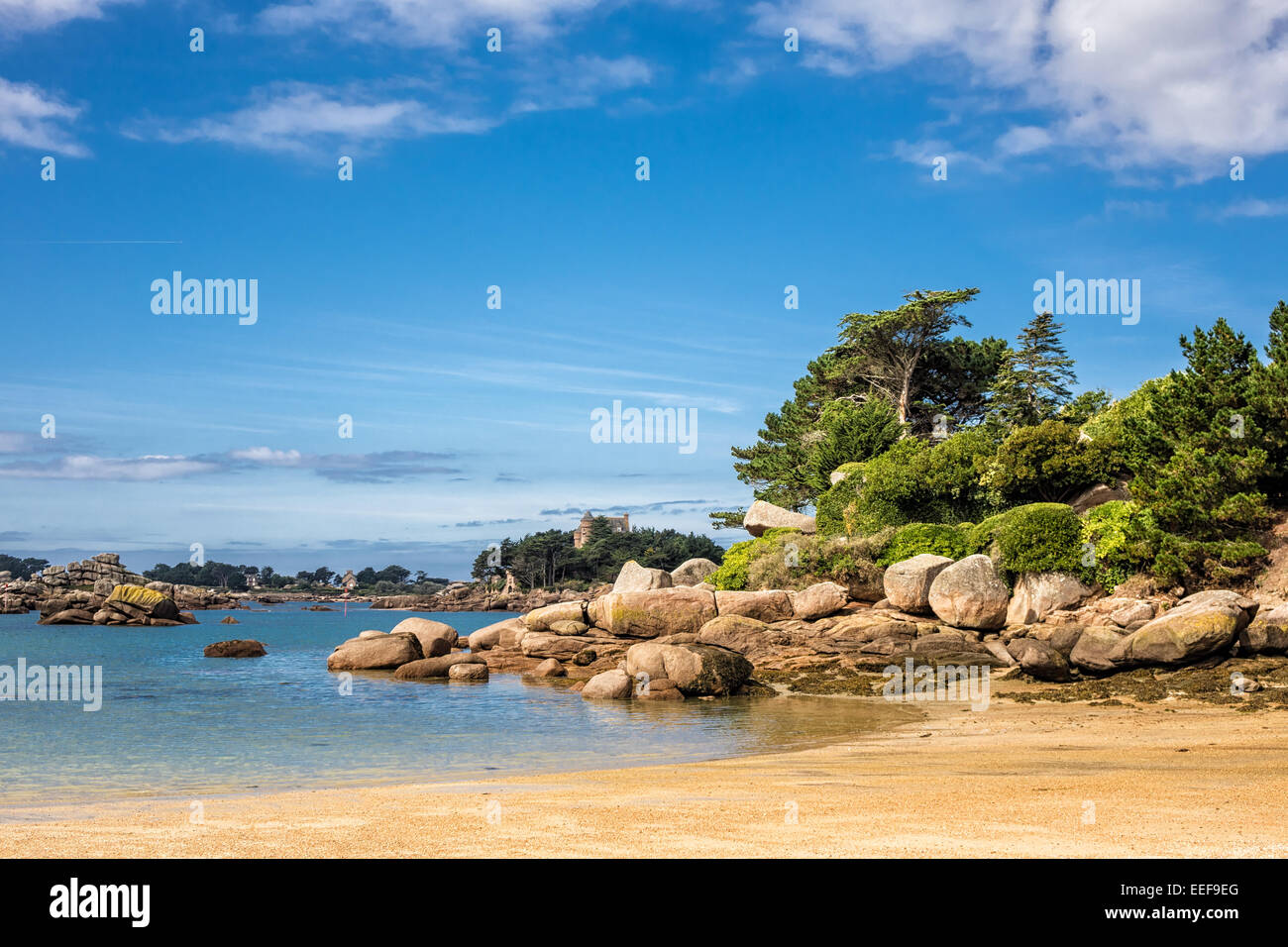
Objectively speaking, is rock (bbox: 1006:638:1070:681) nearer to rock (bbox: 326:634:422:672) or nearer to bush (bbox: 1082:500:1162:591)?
bush (bbox: 1082:500:1162:591)

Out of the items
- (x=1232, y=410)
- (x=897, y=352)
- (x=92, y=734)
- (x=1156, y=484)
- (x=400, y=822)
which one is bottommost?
(x=92, y=734)

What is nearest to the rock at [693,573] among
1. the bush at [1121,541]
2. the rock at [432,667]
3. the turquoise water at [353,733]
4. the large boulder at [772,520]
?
the large boulder at [772,520]

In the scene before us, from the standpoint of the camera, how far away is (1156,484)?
28078 millimetres

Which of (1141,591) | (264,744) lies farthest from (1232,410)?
(264,744)

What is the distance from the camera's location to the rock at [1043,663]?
2356 centimetres

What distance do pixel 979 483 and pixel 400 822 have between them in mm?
32700

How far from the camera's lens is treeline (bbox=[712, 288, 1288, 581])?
27.0 m

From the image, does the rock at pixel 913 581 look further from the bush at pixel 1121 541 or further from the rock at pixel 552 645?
the rock at pixel 552 645

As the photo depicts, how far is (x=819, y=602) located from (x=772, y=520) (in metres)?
11.9

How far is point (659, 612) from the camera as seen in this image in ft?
110

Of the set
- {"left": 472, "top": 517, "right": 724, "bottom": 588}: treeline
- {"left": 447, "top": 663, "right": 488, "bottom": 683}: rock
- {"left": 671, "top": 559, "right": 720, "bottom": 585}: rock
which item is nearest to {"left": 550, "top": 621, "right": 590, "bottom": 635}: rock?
{"left": 447, "top": 663, "right": 488, "bottom": 683}: rock

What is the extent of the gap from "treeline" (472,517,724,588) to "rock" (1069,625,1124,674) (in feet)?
323
